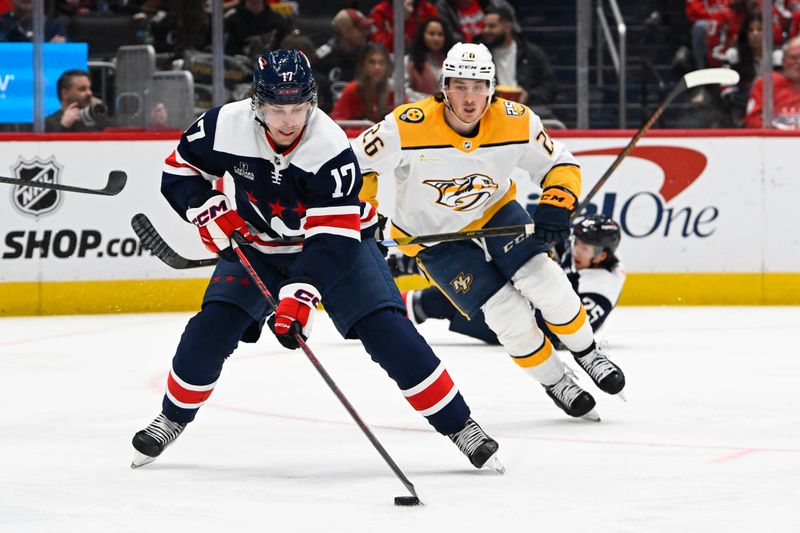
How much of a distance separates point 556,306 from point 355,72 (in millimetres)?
3567

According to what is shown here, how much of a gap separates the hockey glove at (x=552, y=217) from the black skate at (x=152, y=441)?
136 centimetres

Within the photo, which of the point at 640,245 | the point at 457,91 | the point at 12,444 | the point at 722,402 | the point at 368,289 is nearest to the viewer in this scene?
the point at 368,289

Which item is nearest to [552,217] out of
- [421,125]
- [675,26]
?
[421,125]

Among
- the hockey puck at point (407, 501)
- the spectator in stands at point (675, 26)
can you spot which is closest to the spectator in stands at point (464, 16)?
the spectator in stands at point (675, 26)

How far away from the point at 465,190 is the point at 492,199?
129mm

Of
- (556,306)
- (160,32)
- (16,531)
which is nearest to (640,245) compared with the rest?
(160,32)

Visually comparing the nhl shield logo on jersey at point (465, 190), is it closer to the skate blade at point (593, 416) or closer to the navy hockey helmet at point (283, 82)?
the skate blade at point (593, 416)

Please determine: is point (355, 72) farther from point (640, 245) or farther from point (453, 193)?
point (453, 193)

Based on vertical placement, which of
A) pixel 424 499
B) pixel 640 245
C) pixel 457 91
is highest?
pixel 457 91

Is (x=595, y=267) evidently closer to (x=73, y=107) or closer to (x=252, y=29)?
(x=252, y=29)

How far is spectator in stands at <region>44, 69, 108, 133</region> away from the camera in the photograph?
7.67 meters

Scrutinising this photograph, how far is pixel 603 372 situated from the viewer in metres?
4.58

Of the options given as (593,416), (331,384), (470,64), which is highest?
(470,64)

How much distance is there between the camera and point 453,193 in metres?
4.64
